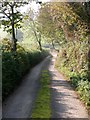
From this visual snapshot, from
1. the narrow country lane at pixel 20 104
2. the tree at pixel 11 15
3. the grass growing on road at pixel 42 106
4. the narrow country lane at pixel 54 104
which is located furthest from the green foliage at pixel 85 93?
the tree at pixel 11 15

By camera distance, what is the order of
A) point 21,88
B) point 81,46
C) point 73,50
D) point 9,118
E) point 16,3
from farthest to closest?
point 16,3, point 73,50, point 81,46, point 21,88, point 9,118

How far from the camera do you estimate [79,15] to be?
21672 mm

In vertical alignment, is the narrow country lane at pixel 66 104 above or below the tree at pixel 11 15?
below

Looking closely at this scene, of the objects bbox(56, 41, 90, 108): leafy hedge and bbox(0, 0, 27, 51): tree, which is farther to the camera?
bbox(0, 0, 27, 51): tree

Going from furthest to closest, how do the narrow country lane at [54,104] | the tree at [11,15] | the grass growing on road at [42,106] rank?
the tree at [11,15], the narrow country lane at [54,104], the grass growing on road at [42,106]

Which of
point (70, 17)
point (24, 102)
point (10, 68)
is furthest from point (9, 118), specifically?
point (70, 17)

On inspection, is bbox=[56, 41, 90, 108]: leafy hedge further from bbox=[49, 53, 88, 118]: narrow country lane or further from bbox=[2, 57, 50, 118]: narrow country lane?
bbox=[2, 57, 50, 118]: narrow country lane

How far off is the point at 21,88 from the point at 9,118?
318 inches

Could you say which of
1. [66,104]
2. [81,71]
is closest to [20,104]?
[66,104]

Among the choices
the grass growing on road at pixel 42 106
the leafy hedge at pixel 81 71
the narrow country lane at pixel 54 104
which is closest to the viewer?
the grass growing on road at pixel 42 106

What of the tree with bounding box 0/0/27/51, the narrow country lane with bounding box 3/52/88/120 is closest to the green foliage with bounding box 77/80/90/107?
the narrow country lane with bounding box 3/52/88/120

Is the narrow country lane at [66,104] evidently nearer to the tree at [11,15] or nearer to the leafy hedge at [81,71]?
the leafy hedge at [81,71]

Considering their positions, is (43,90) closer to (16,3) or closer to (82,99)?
(82,99)

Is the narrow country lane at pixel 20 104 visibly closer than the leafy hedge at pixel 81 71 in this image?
Yes
